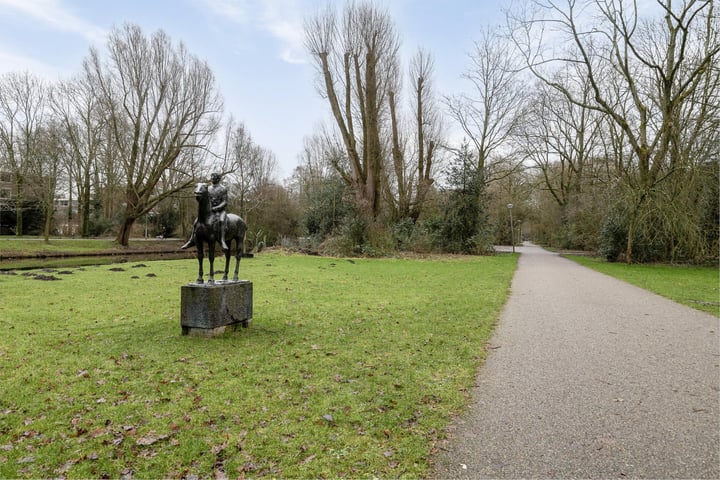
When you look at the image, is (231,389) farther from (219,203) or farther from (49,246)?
(49,246)

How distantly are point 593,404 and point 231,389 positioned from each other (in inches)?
125

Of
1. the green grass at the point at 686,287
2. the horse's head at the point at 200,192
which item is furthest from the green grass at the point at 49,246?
the green grass at the point at 686,287

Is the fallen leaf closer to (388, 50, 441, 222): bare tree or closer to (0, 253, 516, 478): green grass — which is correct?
(0, 253, 516, 478): green grass

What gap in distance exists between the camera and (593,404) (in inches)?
146

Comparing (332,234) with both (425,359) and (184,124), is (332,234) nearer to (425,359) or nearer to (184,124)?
(184,124)

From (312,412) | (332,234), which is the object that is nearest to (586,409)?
(312,412)

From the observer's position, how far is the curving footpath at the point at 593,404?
2758 mm

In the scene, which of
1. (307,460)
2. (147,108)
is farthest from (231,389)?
(147,108)

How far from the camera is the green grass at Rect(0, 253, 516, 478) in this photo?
2.76m

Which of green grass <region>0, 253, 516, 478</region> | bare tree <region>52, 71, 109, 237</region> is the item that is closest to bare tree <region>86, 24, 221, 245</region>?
bare tree <region>52, 71, 109, 237</region>

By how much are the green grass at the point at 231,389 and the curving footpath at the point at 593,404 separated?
289mm

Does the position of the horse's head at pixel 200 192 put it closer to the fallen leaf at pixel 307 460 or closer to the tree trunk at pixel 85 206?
the fallen leaf at pixel 307 460

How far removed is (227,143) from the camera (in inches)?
1400

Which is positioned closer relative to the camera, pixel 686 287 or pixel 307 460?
pixel 307 460
